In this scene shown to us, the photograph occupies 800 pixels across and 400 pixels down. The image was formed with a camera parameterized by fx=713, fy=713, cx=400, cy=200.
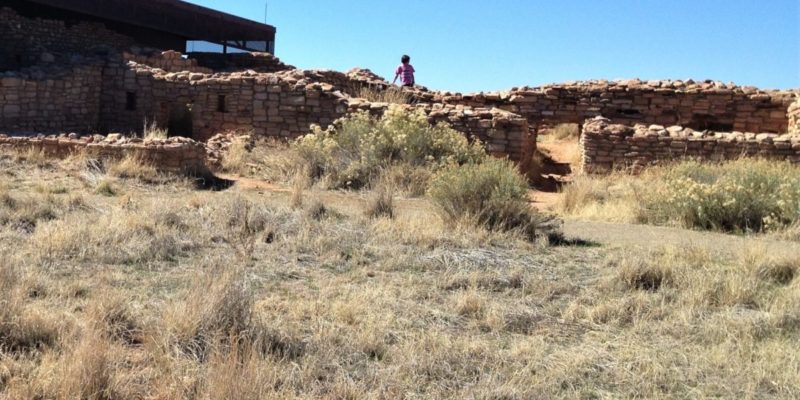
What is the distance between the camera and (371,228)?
7.79 m

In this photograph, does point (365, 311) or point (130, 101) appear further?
point (130, 101)

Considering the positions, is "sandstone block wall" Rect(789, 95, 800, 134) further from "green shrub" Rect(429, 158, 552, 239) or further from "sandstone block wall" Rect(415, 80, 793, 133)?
"green shrub" Rect(429, 158, 552, 239)

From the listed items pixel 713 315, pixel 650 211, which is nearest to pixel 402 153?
pixel 650 211

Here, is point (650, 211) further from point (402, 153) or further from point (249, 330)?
point (249, 330)

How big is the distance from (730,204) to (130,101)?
14426mm

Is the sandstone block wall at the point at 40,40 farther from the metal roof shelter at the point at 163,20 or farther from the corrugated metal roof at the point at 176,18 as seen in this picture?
the metal roof shelter at the point at 163,20

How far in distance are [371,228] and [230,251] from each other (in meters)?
1.71

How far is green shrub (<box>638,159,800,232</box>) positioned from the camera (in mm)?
8617

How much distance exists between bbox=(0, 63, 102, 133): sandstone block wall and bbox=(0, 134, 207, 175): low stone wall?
3912 mm

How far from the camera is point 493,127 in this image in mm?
13711

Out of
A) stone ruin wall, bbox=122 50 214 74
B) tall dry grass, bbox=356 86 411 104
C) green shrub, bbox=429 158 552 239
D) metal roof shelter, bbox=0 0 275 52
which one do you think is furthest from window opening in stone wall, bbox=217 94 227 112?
green shrub, bbox=429 158 552 239

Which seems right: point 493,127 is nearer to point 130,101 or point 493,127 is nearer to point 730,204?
point 730,204

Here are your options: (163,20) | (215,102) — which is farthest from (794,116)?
(163,20)

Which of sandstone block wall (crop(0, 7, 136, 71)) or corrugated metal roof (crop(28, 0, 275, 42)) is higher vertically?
corrugated metal roof (crop(28, 0, 275, 42))
